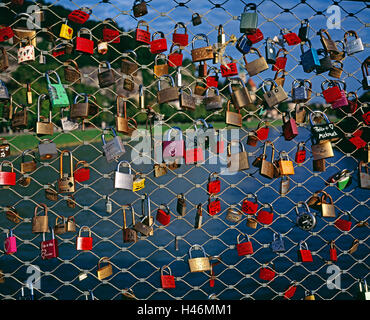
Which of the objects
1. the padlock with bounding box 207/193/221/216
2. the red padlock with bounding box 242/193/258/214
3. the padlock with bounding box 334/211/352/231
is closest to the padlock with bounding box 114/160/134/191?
the padlock with bounding box 207/193/221/216

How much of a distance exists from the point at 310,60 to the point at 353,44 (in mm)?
368

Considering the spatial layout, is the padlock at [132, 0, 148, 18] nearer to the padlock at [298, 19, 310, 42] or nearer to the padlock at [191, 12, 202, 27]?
the padlock at [191, 12, 202, 27]

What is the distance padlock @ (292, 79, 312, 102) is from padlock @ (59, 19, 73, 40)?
4.21 ft

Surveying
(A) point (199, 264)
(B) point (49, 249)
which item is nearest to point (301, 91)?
(A) point (199, 264)

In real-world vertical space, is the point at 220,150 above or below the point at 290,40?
below

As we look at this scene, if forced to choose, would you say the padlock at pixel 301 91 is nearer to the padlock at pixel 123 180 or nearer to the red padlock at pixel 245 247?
the red padlock at pixel 245 247

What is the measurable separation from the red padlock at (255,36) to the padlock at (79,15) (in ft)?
2.92

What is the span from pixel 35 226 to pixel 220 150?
41.9 inches

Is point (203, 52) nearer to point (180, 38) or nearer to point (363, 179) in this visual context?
point (180, 38)

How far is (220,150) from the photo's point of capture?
229 cm

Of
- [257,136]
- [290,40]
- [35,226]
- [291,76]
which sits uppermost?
[290,40]
